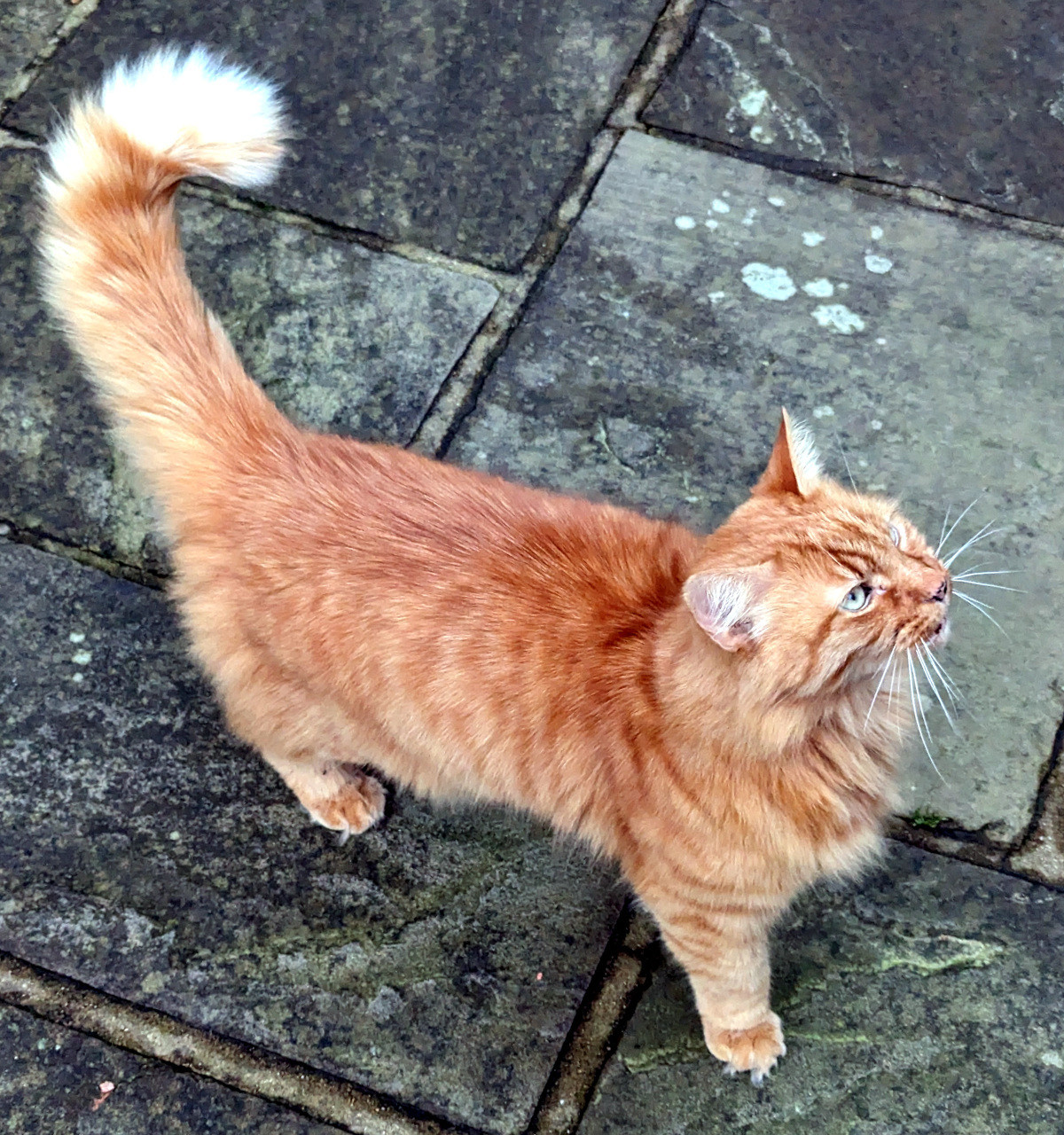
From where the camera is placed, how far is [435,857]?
233 cm

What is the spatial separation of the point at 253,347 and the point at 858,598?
190cm

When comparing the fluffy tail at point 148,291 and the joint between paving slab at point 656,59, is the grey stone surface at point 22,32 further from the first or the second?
the joint between paving slab at point 656,59

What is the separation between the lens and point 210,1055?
6.93ft

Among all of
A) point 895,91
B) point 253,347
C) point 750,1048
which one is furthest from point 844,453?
point 253,347

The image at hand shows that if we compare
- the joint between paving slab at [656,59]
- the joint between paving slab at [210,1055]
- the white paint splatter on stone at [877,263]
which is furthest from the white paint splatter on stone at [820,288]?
the joint between paving slab at [210,1055]

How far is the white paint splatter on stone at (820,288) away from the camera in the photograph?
2.94 metres

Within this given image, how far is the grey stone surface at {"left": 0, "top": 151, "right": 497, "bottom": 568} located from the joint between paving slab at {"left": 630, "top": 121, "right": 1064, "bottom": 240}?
2.58 ft

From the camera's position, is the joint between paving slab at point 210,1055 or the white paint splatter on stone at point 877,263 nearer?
the joint between paving slab at point 210,1055

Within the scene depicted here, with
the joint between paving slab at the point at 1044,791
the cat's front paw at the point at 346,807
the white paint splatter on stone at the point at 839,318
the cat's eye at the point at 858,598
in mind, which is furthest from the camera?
the white paint splatter on stone at the point at 839,318

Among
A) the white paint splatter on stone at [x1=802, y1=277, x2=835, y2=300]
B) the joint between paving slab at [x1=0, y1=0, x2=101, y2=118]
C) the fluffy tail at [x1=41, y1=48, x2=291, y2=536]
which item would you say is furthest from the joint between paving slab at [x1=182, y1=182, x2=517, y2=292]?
the fluffy tail at [x1=41, y1=48, x2=291, y2=536]

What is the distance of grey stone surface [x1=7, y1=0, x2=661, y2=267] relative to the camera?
3.13 meters

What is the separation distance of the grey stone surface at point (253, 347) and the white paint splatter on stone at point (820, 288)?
2.80 ft

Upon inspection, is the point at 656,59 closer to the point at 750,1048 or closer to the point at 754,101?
the point at 754,101

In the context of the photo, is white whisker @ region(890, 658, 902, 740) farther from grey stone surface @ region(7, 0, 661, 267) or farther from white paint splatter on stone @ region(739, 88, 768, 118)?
white paint splatter on stone @ region(739, 88, 768, 118)
